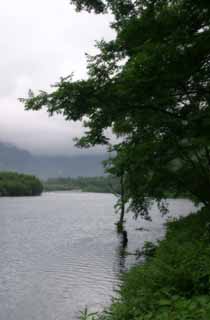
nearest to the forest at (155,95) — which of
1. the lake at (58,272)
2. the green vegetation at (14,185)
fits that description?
the lake at (58,272)

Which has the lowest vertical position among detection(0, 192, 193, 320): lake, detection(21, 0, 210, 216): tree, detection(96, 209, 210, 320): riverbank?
detection(0, 192, 193, 320): lake

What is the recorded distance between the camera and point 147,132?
16.7m

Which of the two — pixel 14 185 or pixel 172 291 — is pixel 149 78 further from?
pixel 14 185

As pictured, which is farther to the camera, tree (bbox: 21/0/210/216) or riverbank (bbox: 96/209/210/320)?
tree (bbox: 21/0/210/216)

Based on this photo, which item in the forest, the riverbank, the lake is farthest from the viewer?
the lake

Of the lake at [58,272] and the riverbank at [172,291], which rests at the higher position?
the riverbank at [172,291]

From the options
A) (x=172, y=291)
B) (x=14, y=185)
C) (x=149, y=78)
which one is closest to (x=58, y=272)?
(x=172, y=291)

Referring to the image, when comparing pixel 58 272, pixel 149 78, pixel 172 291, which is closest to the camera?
pixel 172 291

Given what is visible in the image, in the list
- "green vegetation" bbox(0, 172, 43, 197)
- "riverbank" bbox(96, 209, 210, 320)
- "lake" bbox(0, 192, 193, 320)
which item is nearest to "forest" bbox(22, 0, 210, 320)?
"riverbank" bbox(96, 209, 210, 320)

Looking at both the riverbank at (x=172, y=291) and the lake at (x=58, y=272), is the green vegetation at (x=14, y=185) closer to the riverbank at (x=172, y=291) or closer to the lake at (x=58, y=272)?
the lake at (x=58, y=272)

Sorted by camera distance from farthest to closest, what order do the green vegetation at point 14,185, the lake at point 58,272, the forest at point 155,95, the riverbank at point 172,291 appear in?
the green vegetation at point 14,185
the lake at point 58,272
the forest at point 155,95
the riverbank at point 172,291

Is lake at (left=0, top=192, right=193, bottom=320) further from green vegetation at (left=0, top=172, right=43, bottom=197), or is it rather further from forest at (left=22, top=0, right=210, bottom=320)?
green vegetation at (left=0, top=172, right=43, bottom=197)

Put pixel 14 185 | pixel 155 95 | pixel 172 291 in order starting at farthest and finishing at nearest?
pixel 14 185 < pixel 155 95 < pixel 172 291

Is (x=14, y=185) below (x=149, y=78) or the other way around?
below
